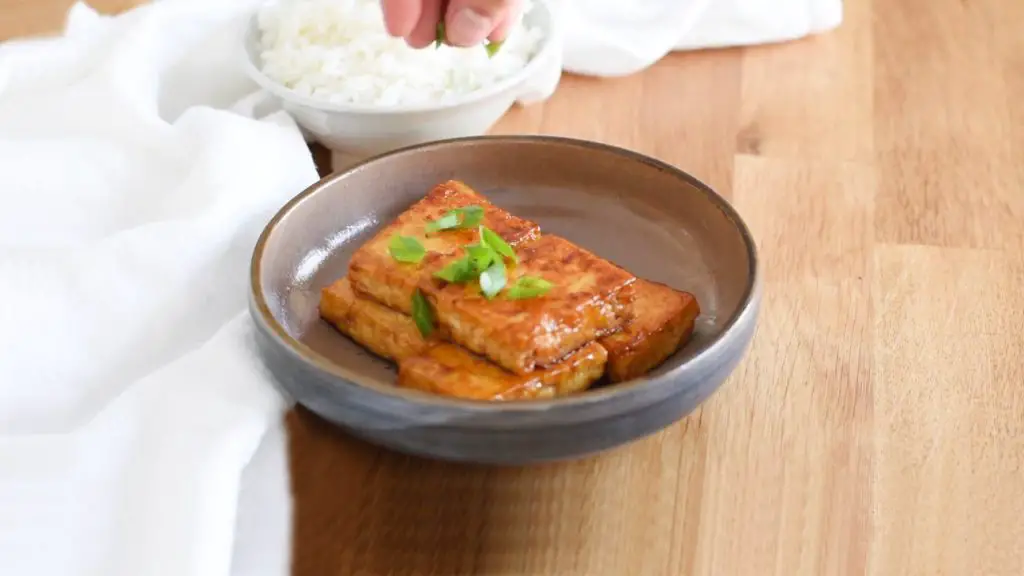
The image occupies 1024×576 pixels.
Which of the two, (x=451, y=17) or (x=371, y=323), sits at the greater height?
(x=451, y=17)

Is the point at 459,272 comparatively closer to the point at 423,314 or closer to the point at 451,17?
the point at 423,314

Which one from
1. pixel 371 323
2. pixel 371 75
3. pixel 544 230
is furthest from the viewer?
pixel 371 75

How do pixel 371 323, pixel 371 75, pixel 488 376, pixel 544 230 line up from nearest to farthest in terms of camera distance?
1. pixel 488 376
2. pixel 371 323
3. pixel 544 230
4. pixel 371 75

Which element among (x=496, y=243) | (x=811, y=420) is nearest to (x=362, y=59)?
(x=496, y=243)

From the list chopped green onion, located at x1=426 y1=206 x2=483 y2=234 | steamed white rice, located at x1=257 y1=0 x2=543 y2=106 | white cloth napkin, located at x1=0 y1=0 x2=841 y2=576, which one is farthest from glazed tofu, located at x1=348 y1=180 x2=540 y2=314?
steamed white rice, located at x1=257 y1=0 x2=543 y2=106

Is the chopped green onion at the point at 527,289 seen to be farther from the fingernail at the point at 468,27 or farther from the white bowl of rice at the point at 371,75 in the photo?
the white bowl of rice at the point at 371,75

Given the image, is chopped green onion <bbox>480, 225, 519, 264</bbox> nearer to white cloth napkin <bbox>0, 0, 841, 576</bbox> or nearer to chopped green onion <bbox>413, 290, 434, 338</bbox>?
chopped green onion <bbox>413, 290, 434, 338</bbox>

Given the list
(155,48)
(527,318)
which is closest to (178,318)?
(527,318)
